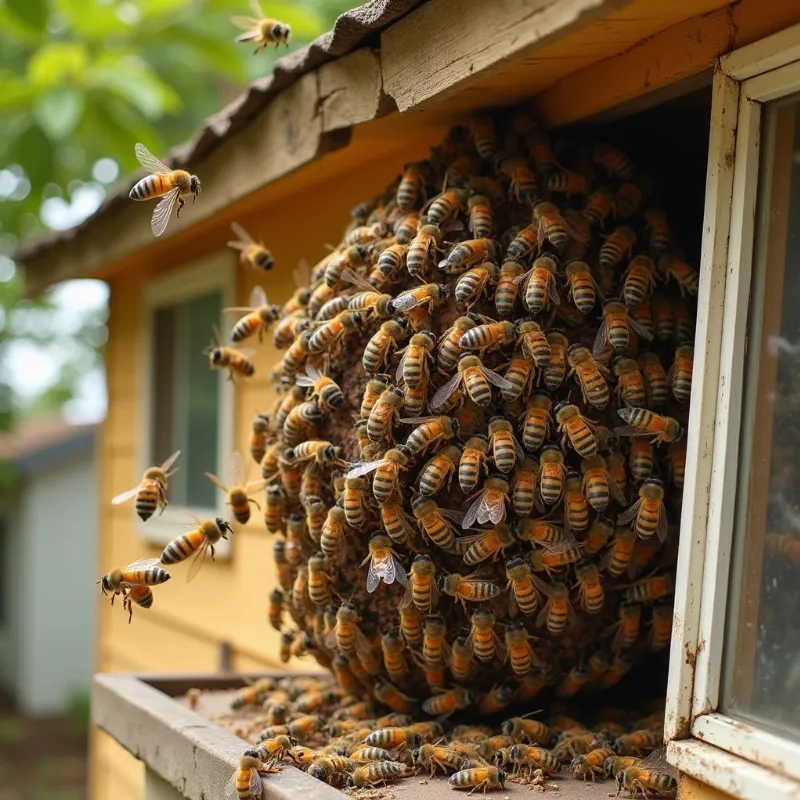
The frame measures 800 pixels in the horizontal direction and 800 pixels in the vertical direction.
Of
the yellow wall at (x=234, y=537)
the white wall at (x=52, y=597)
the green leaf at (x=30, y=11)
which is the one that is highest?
the green leaf at (x=30, y=11)

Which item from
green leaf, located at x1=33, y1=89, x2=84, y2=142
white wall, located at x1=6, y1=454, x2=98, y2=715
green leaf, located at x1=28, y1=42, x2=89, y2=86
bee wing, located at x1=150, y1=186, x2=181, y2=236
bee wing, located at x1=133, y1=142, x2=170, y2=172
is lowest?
white wall, located at x1=6, y1=454, x2=98, y2=715

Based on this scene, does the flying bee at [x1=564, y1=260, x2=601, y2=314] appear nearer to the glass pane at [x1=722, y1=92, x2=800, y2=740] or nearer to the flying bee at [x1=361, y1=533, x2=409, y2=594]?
the glass pane at [x1=722, y1=92, x2=800, y2=740]

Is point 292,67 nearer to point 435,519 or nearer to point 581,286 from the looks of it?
point 581,286

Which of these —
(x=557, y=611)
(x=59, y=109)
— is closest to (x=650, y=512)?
(x=557, y=611)

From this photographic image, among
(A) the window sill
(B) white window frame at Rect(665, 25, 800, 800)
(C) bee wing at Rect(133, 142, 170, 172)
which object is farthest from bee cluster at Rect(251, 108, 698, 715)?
(C) bee wing at Rect(133, 142, 170, 172)

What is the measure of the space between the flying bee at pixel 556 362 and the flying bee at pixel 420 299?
0.92 feet

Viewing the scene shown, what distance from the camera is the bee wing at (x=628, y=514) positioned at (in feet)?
8.05

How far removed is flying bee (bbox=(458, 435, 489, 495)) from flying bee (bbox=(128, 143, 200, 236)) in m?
1.07

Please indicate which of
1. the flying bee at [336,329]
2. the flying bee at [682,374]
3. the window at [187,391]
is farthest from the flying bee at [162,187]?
the window at [187,391]

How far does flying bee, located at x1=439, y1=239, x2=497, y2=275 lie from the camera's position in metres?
2.52

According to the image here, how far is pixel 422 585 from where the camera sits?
2.49m

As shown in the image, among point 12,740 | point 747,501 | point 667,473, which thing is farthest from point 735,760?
point 12,740

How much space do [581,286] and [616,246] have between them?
0.55 ft

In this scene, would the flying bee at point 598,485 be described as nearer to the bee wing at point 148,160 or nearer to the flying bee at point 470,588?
the flying bee at point 470,588
